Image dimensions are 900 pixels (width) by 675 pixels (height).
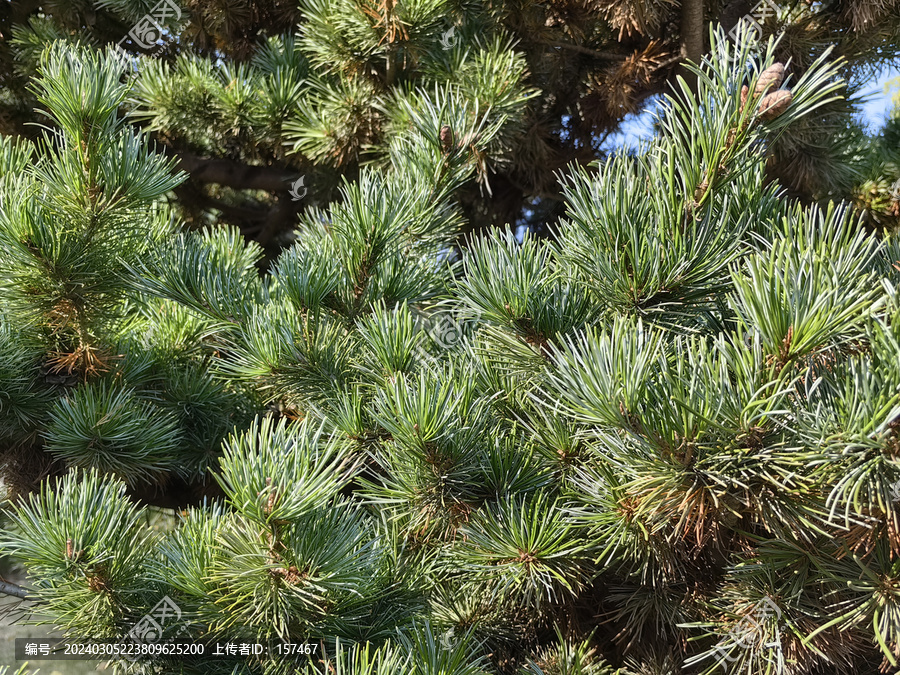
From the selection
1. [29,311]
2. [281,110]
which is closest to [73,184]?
[29,311]

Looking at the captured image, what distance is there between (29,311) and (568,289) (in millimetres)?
507

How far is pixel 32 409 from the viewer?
29.5 inches

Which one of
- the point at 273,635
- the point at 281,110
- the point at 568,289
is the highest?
the point at 281,110

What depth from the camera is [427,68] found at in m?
0.96

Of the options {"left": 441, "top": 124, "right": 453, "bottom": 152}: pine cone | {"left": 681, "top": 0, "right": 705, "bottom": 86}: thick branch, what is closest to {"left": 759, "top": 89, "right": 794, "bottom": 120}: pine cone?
{"left": 441, "top": 124, "right": 453, "bottom": 152}: pine cone

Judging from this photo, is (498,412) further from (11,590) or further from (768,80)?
(11,590)

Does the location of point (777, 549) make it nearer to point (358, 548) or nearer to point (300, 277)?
point (358, 548)
